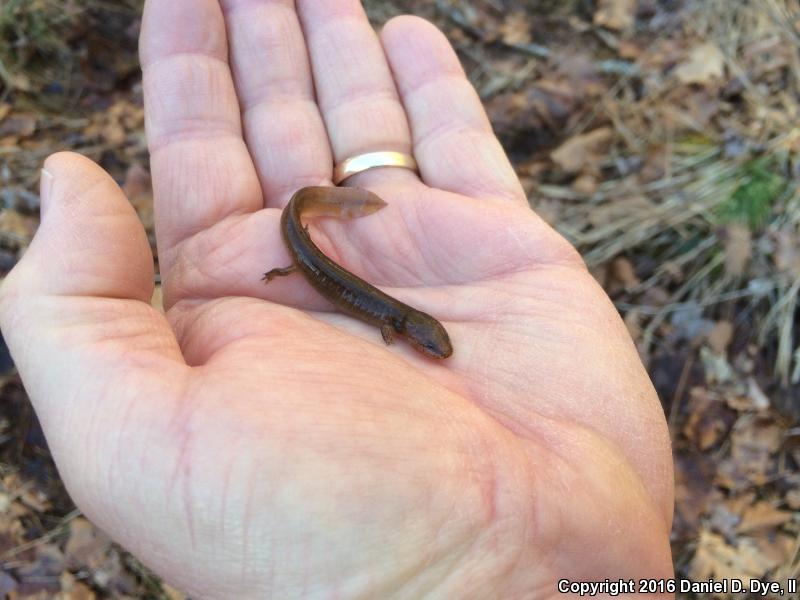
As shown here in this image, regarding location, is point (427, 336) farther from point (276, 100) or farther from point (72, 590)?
point (72, 590)

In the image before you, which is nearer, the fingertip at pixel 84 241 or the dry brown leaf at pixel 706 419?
the fingertip at pixel 84 241

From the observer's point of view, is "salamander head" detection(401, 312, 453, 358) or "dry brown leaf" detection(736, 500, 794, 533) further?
"dry brown leaf" detection(736, 500, 794, 533)

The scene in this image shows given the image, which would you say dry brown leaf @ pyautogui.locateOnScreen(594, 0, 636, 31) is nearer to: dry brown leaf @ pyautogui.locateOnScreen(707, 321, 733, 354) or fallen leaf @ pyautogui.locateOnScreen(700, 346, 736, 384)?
dry brown leaf @ pyautogui.locateOnScreen(707, 321, 733, 354)

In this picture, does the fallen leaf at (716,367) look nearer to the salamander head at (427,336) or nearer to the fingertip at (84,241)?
the salamander head at (427,336)

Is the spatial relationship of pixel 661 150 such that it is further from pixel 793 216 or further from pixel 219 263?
pixel 219 263

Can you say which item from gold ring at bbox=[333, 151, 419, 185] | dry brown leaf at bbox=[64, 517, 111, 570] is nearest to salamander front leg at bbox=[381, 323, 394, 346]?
gold ring at bbox=[333, 151, 419, 185]

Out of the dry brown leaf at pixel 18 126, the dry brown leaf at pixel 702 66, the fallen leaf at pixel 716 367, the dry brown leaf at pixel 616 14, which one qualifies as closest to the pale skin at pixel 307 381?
the fallen leaf at pixel 716 367
